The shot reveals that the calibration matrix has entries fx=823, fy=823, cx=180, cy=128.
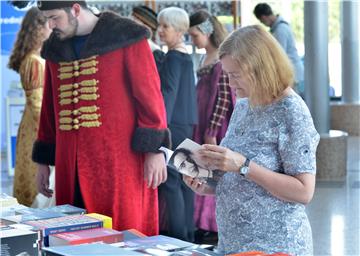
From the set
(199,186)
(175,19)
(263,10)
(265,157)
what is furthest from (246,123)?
(263,10)

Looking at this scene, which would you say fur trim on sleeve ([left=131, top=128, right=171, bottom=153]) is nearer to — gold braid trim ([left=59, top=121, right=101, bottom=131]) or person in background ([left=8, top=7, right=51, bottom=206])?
gold braid trim ([left=59, top=121, right=101, bottom=131])

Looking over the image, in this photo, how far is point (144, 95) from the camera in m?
3.62

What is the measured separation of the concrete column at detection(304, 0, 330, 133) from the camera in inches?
332

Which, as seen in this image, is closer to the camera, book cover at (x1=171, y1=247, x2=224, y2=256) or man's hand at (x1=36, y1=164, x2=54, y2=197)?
book cover at (x1=171, y1=247, x2=224, y2=256)

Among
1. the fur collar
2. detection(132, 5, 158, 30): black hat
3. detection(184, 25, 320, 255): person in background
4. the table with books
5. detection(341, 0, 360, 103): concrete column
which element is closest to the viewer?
the table with books

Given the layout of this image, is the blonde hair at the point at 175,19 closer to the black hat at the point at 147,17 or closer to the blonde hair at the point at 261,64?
the black hat at the point at 147,17

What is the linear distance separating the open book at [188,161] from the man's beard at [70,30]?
1.05m

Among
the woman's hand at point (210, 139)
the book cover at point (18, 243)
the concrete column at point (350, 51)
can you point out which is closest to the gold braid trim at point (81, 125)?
the book cover at point (18, 243)

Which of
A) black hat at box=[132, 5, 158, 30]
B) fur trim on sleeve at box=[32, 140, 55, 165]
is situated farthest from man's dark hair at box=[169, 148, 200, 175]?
black hat at box=[132, 5, 158, 30]

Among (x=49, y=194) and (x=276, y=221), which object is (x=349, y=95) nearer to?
(x=49, y=194)

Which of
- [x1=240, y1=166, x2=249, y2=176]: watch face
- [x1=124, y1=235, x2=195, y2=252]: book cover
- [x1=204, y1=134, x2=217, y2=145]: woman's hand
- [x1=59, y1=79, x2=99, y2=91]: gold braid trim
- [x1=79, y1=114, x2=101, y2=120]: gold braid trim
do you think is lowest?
[x1=124, y1=235, x2=195, y2=252]: book cover

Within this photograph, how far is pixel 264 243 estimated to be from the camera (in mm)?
2697

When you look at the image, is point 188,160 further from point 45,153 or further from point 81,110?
point 45,153

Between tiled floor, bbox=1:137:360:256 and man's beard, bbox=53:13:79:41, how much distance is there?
2.60 metres
